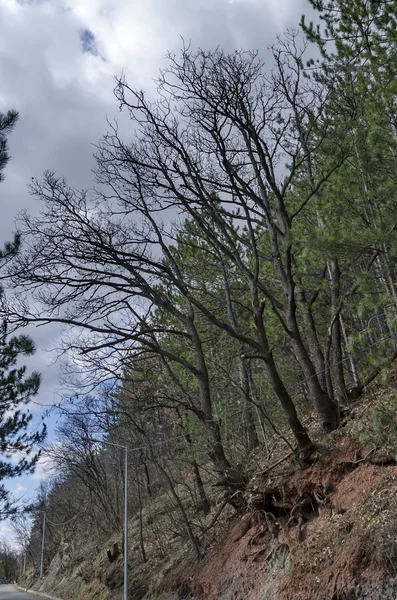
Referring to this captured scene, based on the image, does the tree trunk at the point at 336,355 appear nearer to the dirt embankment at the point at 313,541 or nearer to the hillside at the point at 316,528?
the hillside at the point at 316,528

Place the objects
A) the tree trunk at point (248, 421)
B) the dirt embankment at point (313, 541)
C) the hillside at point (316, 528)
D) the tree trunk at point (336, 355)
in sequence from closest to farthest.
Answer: the dirt embankment at point (313, 541), the hillside at point (316, 528), the tree trunk at point (336, 355), the tree trunk at point (248, 421)

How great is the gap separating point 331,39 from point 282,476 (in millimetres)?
9652

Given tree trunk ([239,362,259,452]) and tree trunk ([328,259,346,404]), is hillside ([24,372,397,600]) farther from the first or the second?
tree trunk ([239,362,259,452])

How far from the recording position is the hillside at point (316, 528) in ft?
25.9

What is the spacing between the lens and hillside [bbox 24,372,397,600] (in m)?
7.91

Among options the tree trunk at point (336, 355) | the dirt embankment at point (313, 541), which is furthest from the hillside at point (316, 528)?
the tree trunk at point (336, 355)

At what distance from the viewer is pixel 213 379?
55.6 ft

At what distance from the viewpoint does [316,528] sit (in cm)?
992

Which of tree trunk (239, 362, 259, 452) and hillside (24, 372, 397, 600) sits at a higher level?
tree trunk (239, 362, 259, 452)

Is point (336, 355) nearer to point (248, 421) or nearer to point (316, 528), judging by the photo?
point (316, 528)

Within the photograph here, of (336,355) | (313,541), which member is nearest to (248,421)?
(336,355)

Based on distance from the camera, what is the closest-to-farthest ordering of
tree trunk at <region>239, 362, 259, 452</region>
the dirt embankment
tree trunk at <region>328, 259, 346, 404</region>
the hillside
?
the dirt embankment → the hillside → tree trunk at <region>328, 259, 346, 404</region> → tree trunk at <region>239, 362, 259, 452</region>

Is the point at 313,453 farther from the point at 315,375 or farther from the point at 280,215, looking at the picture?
the point at 280,215

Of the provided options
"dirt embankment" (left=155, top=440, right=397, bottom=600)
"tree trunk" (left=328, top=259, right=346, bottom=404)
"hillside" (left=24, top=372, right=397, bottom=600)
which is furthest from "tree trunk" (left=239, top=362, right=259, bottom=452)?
"tree trunk" (left=328, top=259, right=346, bottom=404)
